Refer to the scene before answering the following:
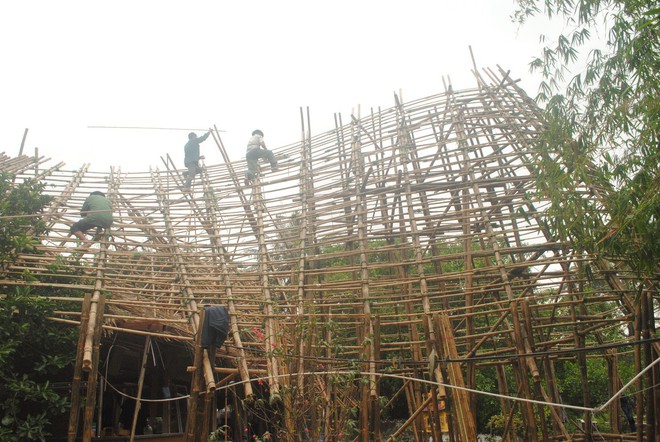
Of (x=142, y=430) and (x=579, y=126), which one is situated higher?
(x=579, y=126)

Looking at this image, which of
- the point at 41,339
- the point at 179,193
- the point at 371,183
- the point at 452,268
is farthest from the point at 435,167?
the point at 452,268

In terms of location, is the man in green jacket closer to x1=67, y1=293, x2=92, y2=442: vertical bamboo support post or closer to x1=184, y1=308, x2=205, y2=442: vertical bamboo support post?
x1=67, y1=293, x2=92, y2=442: vertical bamboo support post

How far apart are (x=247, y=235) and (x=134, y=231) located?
4.67 ft

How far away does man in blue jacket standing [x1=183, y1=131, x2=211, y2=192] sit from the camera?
353 inches

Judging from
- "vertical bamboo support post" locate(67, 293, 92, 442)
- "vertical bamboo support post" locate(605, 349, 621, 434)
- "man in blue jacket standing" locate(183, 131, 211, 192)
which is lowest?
"vertical bamboo support post" locate(605, 349, 621, 434)

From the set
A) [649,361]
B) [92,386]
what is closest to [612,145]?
[649,361]

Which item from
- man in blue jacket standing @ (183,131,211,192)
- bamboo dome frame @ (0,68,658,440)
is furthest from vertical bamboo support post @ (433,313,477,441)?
man in blue jacket standing @ (183,131,211,192)

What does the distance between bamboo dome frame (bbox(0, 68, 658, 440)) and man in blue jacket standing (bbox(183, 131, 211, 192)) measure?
154 millimetres

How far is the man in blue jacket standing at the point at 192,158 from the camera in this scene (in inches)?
353

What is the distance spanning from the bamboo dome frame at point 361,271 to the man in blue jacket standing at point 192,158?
0.15m

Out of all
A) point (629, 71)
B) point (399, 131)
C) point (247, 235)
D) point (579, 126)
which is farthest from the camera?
point (399, 131)

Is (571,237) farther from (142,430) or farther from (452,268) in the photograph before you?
(452,268)

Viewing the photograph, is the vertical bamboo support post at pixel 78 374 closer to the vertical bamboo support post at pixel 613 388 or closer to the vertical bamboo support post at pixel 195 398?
the vertical bamboo support post at pixel 195 398

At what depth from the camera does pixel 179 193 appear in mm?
8070
